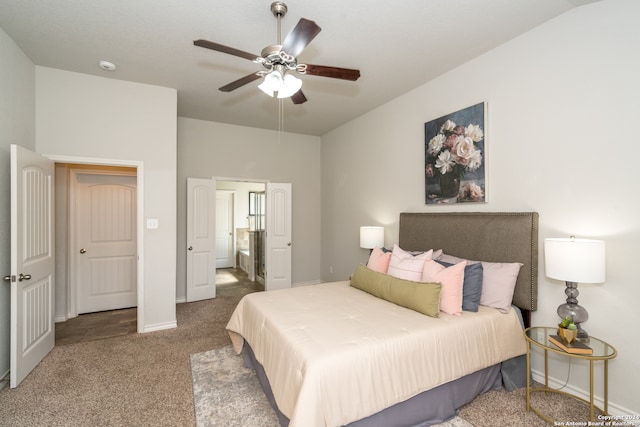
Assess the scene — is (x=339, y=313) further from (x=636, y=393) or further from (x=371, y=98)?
(x=371, y=98)

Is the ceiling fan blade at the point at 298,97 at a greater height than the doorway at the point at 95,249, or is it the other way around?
the ceiling fan blade at the point at 298,97

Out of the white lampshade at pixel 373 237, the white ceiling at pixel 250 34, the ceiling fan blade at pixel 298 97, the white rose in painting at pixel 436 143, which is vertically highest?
the white ceiling at pixel 250 34

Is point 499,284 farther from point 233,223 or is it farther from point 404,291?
point 233,223

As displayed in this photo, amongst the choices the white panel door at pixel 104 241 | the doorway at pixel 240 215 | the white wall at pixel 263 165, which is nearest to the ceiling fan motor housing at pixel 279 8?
the white wall at pixel 263 165

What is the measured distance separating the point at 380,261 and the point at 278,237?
2.62m

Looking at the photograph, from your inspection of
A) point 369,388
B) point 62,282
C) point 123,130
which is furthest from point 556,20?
point 62,282

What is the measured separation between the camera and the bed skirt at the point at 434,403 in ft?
5.85

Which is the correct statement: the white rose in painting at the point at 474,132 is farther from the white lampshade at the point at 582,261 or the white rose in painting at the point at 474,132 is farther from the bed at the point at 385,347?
the white lampshade at the point at 582,261

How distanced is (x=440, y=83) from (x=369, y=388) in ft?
10.3

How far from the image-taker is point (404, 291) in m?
2.43

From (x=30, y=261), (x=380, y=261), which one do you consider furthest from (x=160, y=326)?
(x=380, y=261)

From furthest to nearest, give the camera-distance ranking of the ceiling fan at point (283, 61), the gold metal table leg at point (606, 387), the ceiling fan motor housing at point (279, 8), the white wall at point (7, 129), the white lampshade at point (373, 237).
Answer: the white lampshade at point (373, 237) < the white wall at point (7, 129) < the ceiling fan motor housing at point (279, 8) < the gold metal table leg at point (606, 387) < the ceiling fan at point (283, 61)

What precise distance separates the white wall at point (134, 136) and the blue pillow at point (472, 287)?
3.30 metres

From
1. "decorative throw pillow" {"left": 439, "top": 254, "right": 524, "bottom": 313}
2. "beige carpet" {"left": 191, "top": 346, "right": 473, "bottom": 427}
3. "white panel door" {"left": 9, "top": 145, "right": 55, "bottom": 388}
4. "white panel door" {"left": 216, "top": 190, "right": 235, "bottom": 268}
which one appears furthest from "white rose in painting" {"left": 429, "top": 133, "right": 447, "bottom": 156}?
"white panel door" {"left": 216, "top": 190, "right": 235, "bottom": 268}
